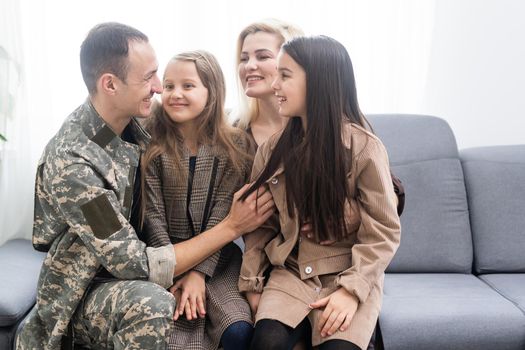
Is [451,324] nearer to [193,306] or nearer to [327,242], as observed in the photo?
[327,242]

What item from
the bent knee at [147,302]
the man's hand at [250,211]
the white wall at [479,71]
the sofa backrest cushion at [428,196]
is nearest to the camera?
the bent knee at [147,302]

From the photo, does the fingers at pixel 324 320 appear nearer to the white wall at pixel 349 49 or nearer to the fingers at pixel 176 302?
the fingers at pixel 176 302

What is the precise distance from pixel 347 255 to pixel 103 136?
692 mm

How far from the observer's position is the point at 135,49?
1.65 meters

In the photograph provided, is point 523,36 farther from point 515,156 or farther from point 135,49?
point 135,49

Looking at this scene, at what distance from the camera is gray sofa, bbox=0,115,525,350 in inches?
80.2

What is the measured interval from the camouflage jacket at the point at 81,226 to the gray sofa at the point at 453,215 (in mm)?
843

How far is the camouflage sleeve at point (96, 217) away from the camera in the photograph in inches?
60.0

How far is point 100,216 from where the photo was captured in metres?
1.53

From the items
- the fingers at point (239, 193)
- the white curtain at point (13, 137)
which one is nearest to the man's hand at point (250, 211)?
the fingers at point (239, 193)

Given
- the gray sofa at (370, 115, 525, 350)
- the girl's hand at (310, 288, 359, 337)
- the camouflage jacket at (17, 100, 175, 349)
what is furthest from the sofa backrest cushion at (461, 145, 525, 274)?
the camouflage jacket at (17, 100, 175, 349)

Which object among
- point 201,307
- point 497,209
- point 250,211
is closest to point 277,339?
point 201,307

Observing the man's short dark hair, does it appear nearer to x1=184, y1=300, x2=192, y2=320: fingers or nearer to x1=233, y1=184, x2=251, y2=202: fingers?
x1=233, y1=184, x2=251, y2=202: fingers

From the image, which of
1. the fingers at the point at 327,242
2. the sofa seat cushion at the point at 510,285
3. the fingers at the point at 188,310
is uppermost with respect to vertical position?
the fingers at the point at 327,242
